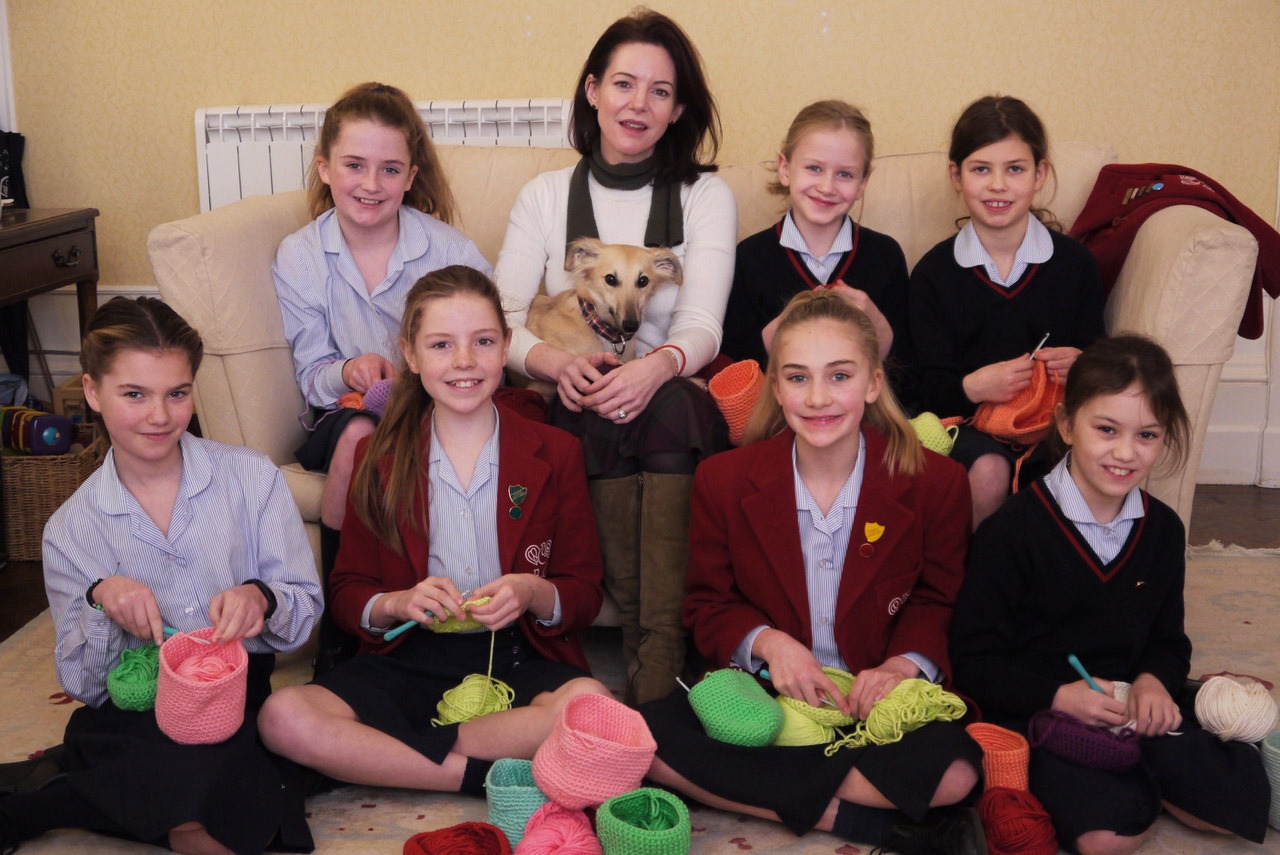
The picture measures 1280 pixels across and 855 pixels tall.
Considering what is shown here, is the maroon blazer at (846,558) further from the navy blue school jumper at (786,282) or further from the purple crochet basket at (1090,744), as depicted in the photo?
the navy blue school jumper at (786,282)

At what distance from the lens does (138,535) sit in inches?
84.0

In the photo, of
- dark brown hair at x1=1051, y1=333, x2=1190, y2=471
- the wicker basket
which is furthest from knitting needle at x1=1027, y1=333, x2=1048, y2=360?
the wicker basket

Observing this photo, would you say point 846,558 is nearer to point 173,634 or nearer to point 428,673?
point 428,673

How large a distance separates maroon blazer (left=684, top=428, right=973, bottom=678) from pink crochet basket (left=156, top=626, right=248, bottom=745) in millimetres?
823

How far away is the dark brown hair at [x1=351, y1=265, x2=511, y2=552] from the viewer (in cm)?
229

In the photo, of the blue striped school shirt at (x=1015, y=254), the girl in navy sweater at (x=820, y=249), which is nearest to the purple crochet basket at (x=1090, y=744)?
the girl in navy sweater at (x=820, y=249)

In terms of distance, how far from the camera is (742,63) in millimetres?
3930

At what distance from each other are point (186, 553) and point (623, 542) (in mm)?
841

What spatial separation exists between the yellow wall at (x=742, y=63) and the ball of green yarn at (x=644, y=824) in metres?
2.57

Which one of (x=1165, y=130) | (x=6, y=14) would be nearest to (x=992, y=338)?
(x=1165, y=130)

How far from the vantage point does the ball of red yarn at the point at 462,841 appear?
1854mm

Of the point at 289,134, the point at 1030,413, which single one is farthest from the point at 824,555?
the point at 289,134

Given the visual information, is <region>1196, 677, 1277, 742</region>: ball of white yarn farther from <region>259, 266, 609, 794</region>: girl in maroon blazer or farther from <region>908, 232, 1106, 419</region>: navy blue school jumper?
<region>259, 266, 609, 794</region>: girl in maroon blazer

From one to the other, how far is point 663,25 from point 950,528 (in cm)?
135
